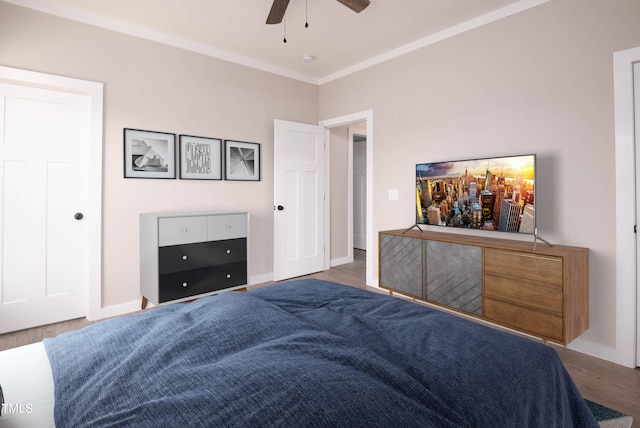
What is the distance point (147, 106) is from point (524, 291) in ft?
11.9

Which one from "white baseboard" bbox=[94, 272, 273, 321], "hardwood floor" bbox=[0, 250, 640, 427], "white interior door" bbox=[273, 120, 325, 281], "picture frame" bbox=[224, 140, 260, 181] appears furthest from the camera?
"white interior door" bbox=[273, 120, 325, 281]

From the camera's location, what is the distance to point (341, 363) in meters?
0.89

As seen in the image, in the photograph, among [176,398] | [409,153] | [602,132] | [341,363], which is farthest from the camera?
[409,153]

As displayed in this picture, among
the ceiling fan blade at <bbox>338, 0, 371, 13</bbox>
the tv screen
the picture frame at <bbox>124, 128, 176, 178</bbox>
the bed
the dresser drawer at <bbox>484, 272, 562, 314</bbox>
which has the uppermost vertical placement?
the ceiling fan blade at <bbox>338, 0, 371, 13</bbox>

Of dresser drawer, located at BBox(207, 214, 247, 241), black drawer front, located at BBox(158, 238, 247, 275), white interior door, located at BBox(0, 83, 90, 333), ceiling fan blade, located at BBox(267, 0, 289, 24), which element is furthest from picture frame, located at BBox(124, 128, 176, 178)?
ceiling fan blade, located at BBox(267, 0, 289, 24)

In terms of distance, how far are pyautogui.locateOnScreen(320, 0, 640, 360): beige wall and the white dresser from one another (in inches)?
71.0

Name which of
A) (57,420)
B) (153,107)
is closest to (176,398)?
(57,420)

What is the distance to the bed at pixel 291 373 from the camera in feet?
2.34

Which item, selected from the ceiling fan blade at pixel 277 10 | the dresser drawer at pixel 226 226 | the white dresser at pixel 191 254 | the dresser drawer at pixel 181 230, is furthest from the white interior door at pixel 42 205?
the ceiling fan blade at pixel 277 10

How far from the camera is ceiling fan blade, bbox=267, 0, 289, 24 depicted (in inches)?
93.8

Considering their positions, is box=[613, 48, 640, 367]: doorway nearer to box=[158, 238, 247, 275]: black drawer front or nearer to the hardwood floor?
the hardwood floor

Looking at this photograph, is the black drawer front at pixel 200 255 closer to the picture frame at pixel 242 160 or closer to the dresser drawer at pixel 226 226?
the dresser drawer at pixel 226 226

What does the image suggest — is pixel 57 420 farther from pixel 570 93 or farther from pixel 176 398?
pixel 570 93

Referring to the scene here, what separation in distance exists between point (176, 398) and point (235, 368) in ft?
0.45
